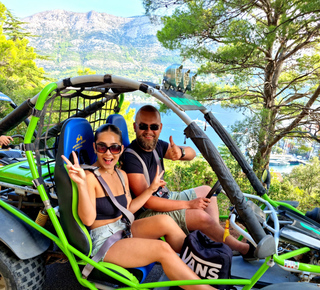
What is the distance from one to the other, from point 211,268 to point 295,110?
22.1 feet

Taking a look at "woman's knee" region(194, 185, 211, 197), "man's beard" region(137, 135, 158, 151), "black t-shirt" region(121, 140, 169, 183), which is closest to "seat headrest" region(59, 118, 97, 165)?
"black t-shirt" region(121, 140, 169, 183)

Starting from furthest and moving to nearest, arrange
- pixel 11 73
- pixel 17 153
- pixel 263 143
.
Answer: pixel 11 73 → pixel 263 143 → pixel 17 153

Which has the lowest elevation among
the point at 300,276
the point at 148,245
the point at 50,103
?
the point at 300,276

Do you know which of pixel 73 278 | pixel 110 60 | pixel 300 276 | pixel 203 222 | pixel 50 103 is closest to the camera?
pixel 300 276

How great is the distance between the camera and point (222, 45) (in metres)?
6.93

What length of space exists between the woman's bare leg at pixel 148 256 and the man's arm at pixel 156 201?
1.63 ft

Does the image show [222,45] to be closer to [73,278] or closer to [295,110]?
[295,110]

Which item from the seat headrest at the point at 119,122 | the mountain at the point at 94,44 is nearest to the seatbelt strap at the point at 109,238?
the seat headrest at the point at 119,122

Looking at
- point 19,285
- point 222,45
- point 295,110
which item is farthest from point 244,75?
point 19,285

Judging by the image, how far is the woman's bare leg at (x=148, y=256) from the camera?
1.69m

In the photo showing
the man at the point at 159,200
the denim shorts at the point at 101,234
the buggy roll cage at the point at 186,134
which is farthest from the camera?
the man at the point at 159,200

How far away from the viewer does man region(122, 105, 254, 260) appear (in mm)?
2174

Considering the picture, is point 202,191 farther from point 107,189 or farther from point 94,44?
point 94,44

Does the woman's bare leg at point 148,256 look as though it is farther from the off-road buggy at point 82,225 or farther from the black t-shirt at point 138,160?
the black t-shirt at point 138,160
